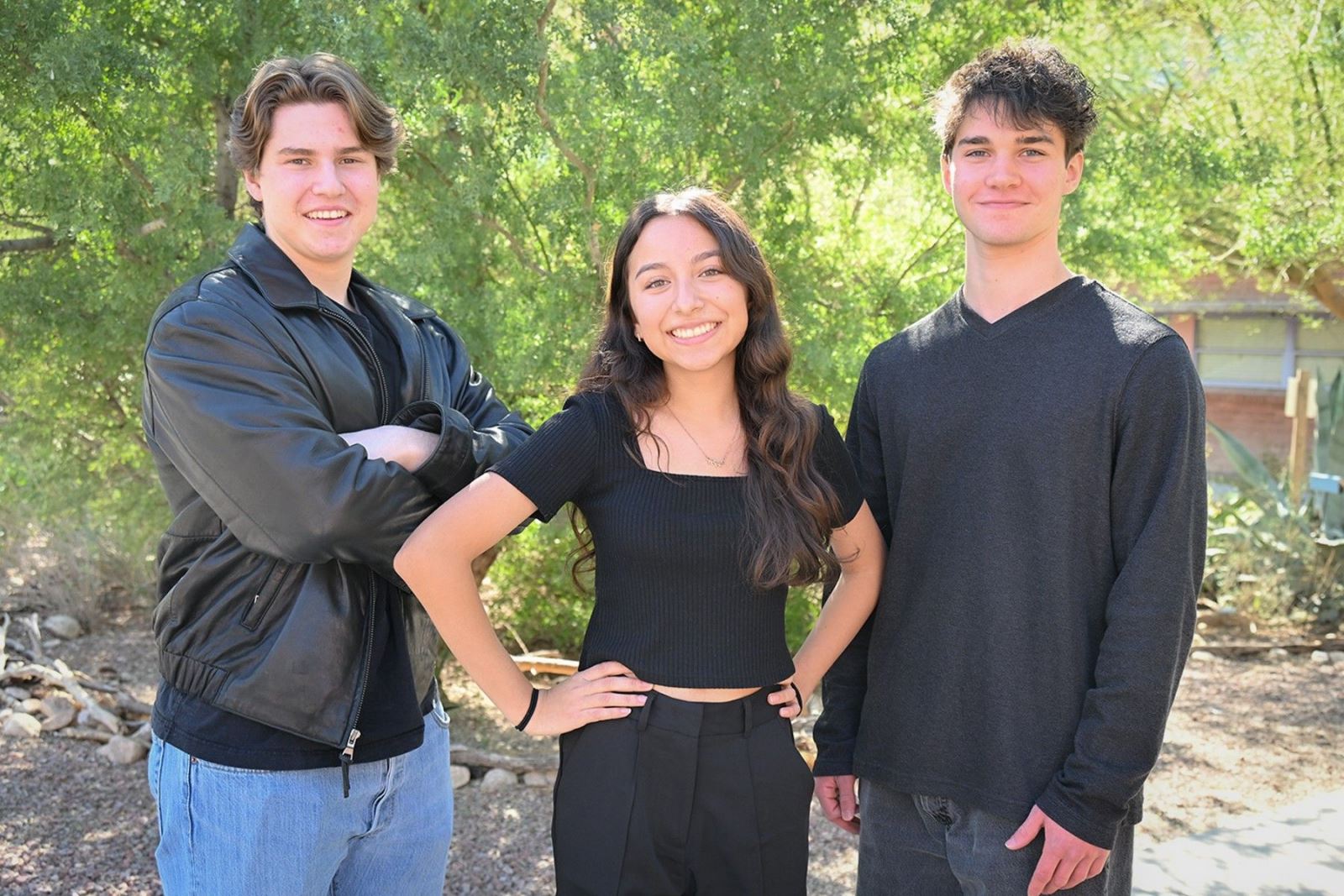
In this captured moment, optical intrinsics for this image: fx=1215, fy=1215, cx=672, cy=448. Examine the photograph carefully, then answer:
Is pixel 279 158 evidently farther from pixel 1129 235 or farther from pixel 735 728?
pixel 1129 235

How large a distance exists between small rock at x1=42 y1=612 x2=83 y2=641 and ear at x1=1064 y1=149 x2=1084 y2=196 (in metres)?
6.87

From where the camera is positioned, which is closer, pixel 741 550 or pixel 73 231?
pixel 741 550

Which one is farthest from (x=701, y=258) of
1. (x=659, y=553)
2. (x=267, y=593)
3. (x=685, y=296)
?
(x=267, y=593)

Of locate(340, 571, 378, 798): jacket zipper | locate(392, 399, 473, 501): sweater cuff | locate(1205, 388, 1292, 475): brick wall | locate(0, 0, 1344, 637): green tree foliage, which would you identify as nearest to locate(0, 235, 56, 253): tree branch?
locate(0, 0, 1344, 637): green tree foliage

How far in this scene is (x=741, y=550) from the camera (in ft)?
7.68

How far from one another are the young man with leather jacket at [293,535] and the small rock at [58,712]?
150 inches

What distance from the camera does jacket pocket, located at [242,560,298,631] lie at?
218 centimetres

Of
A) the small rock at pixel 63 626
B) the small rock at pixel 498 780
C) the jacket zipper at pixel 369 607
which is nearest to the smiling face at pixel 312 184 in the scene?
the jacket zipper at pixel 369 607

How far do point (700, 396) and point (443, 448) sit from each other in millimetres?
544

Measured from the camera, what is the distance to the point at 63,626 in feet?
24.6

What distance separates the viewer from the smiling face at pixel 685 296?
2426 millimetres

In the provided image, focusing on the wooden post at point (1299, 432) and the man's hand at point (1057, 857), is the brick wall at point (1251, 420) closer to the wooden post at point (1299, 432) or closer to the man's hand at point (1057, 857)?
the wooden post at point (1299, 432)

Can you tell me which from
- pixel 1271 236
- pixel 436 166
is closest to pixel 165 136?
pixel 436 166

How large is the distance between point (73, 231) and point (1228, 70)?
732 centimetres
